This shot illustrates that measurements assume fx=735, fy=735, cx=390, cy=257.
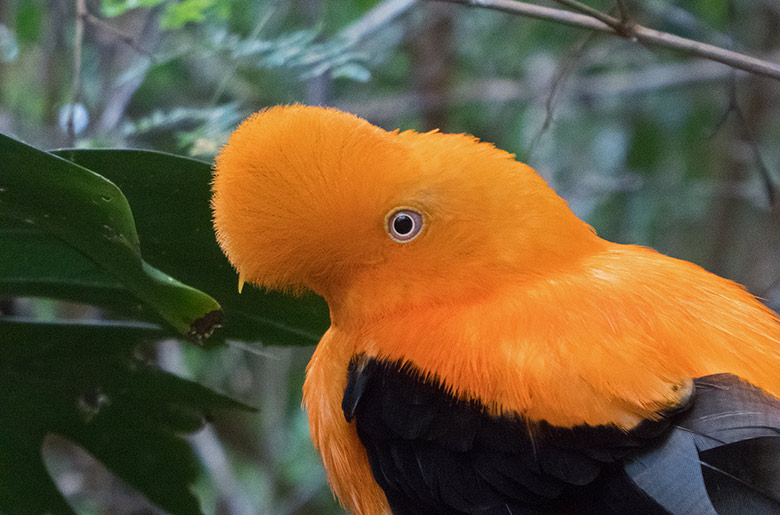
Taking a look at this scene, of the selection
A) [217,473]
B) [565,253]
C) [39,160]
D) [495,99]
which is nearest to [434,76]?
[495,99]

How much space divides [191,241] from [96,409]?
1.62ft

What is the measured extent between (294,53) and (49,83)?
1.90 meters

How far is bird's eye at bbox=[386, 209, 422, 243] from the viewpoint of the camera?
3.98 feet

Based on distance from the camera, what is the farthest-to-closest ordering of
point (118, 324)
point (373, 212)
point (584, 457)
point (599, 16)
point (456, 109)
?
point (456, 109) → point (118, 324) → point (599, 16) → point (373, 212) → point (584, 457)

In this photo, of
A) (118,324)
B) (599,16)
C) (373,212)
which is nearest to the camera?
(373,212)

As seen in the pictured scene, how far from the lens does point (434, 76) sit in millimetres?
3705

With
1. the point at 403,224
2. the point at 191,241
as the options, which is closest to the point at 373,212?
the point at 403,224

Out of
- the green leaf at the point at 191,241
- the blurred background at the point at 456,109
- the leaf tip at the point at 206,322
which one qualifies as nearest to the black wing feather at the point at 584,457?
the leaf tip at the point at 206,322

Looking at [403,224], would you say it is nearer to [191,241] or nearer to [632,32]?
[191,241]

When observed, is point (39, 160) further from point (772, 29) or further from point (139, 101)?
point (772, 29)

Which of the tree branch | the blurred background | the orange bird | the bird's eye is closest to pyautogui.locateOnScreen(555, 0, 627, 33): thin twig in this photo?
the tree branch

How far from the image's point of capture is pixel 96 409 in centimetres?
160

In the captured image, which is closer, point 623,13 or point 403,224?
point 403,224

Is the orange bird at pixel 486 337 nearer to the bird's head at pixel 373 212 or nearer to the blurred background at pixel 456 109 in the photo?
the bird's head at pixel 373 212
